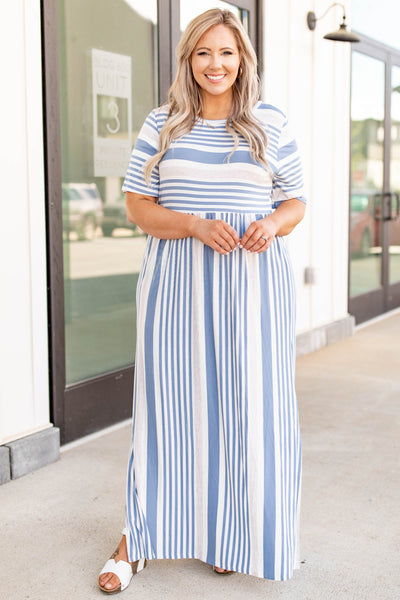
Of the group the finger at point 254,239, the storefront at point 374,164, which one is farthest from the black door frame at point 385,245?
the finger at point 254,239

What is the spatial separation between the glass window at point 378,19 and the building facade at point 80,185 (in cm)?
111

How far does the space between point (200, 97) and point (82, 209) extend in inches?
63.4

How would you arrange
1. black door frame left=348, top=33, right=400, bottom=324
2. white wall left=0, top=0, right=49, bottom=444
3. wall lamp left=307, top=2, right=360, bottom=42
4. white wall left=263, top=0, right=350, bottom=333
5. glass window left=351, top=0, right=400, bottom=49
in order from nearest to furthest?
white wall left=0, top=0, right=49, bottom=444 < white wall left=263, top=0, right=350, bottom=333 < wall lamp left=307, top=2, right=360, bottom=42 < glass window left=351, top=0, right=400, bottom=49 < black door frame left=348, top=33, right=400, bottom=324

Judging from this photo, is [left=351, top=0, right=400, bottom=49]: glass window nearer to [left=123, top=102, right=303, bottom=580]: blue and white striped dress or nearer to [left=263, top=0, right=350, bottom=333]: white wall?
[left=263, top=0, right=350, bottom=333]: white wall

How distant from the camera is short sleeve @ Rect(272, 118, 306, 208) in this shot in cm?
218

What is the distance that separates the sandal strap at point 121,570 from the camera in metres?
2.28

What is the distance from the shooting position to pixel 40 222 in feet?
10.6

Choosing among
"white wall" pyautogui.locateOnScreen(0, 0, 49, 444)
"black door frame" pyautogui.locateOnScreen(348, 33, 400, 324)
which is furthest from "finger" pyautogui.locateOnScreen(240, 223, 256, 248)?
"black door frame" pyautogui.locateOnScreen(348, 33, 400, 324)

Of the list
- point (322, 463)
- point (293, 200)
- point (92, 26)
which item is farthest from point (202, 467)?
point (92, 26)

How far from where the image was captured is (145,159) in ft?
7.13

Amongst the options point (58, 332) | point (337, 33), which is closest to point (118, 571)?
point (58, 332)

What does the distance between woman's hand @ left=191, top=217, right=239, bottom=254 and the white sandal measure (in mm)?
1001

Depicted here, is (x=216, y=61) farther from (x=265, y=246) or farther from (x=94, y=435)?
(x=94, y=435)

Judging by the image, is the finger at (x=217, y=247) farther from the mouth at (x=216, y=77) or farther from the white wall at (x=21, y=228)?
the white wall at (x=21, y=228)
